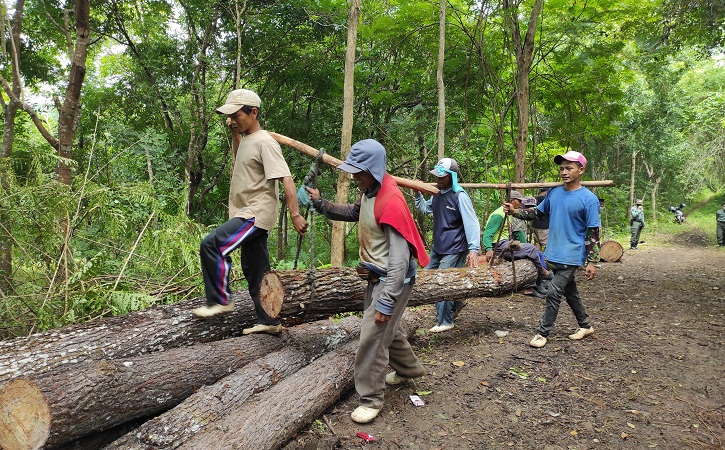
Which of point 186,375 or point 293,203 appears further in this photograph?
point 293,203

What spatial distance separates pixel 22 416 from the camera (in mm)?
2619

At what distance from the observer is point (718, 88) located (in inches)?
995

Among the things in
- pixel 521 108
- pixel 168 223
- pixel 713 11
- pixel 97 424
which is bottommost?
pixel 97 424

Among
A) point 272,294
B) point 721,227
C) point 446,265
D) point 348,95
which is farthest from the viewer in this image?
point 721,227

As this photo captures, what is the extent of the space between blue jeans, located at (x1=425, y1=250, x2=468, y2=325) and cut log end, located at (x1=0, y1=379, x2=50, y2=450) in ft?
14.1

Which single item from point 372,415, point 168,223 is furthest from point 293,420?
point 168,223

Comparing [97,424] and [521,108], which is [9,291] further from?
[521,108]

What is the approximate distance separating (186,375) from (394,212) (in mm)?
2030

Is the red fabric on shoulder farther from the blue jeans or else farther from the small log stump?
the small log stump

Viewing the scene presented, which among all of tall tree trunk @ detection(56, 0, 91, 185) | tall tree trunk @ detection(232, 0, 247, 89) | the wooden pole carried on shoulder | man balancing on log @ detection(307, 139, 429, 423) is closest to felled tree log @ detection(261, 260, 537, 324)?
man balancing on log @ detection(307, 139, 429, 423)

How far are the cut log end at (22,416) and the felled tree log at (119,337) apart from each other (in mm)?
609

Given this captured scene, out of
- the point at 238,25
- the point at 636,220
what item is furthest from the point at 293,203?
the point at 636,220

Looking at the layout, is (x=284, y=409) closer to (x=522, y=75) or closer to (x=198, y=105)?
(x=522, y=75)

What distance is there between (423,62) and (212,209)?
705cm
